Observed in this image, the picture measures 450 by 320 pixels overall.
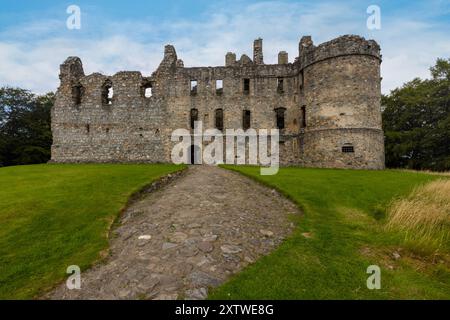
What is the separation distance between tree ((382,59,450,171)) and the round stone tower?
509 inches

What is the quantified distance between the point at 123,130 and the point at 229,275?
27921 mm

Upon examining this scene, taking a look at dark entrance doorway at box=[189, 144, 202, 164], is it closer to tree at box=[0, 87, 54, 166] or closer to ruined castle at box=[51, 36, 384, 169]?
ruined castle at box=[51, 36, 384, 169]

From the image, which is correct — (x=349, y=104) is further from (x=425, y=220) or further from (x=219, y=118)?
(x=425, y=220)

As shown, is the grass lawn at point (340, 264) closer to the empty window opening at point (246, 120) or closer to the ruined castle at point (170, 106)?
the ruined castle at point (170, 106)

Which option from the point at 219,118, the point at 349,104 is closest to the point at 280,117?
the point at 219,118

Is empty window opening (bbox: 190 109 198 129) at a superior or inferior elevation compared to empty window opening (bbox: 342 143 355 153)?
superior

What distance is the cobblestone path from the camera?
21.6 feet

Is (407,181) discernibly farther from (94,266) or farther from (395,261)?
(94,266)

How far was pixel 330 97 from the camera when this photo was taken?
28.0 meters

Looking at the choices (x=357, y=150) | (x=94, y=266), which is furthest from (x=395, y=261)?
(x=357, y=150)

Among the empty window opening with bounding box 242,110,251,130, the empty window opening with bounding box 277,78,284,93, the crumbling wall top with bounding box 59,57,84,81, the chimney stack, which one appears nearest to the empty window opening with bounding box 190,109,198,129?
the empty window opening with bounding box 242,110,251,130

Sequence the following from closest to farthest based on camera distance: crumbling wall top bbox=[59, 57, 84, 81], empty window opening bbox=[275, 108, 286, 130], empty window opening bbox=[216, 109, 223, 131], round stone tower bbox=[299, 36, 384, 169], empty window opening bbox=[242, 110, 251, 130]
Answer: round stone tower bbox=[299, 36, 384, 169]
empty window opening bbox=[242, 110, 251, 130]
empty window opening bbox=[275, 108, 286, 130]
crumbling wall top bbox=[59, 57, 84, 81]
empty window opening bbox=[216, 109, 223, 131]

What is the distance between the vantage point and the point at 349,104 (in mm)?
27438
